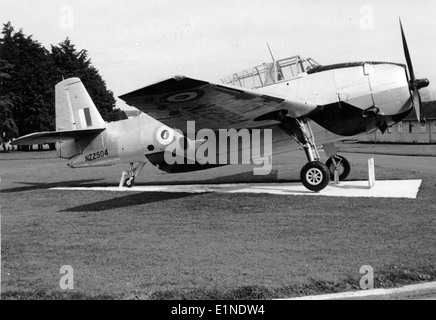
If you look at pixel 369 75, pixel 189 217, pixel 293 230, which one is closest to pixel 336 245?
pixel 293 230

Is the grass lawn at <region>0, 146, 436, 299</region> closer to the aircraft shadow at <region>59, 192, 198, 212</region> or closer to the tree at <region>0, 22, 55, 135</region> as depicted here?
the aircraft shadow at <region>59, 192, 198, 212</region>

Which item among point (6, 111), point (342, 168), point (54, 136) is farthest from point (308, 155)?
point (6, 111)

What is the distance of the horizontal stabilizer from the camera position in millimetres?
13922

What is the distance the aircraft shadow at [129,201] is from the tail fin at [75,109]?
374 cm

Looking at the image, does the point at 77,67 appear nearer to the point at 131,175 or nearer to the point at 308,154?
the point at 131,175

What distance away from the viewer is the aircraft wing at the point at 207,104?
8.94 metres

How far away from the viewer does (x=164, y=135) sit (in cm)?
1401

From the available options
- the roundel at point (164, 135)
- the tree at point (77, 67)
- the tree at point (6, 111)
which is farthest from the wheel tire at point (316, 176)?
the tree at point (77, 67)

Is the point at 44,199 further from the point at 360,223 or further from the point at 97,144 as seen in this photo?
the point at 360,223

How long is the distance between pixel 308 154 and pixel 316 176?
2.22 feet

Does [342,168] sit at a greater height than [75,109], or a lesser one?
lesser

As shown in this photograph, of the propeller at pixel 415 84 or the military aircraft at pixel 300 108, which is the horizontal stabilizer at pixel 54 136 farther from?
the propeller at pixel 415 84

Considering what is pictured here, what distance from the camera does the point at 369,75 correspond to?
11773 mm
